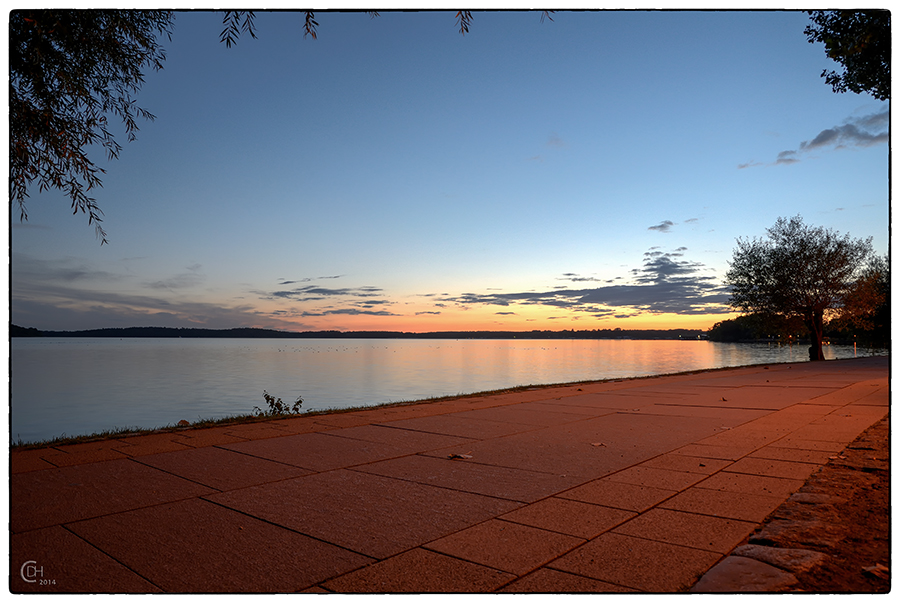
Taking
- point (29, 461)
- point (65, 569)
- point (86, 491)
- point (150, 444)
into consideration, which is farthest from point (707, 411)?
point (29, 461)

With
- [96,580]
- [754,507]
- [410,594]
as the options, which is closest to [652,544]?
[754,507]

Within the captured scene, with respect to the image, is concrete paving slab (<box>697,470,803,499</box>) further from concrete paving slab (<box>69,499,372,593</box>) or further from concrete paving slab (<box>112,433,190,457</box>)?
concrete paving slab (<box>112,433,190,457</box>)

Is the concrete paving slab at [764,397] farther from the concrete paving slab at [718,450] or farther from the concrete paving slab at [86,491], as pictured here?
the concrete paving slab at [86,491]

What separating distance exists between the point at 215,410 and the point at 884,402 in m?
20.2

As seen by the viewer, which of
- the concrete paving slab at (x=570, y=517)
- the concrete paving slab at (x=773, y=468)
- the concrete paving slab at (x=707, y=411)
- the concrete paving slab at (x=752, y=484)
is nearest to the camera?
the concrete paving slab at (x=570, y=517)

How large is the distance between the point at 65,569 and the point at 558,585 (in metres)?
2.58

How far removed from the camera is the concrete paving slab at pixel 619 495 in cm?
427

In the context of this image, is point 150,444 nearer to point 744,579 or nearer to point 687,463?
point 687,463

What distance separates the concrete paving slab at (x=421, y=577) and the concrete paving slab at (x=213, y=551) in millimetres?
128

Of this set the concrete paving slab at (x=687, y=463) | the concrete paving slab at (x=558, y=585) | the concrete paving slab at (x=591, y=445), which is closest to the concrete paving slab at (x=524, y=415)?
the concrete paving slab at (x=591, y=445)

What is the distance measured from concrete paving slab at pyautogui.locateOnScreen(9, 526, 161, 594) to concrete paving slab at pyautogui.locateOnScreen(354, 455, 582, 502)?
238 centimetres

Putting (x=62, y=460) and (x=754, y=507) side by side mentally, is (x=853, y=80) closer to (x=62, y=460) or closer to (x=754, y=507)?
(x=754, y=507)

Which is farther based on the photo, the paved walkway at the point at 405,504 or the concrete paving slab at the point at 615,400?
Answer: the concrete paving slab at the point at 615,400

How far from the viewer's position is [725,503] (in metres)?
4.26
